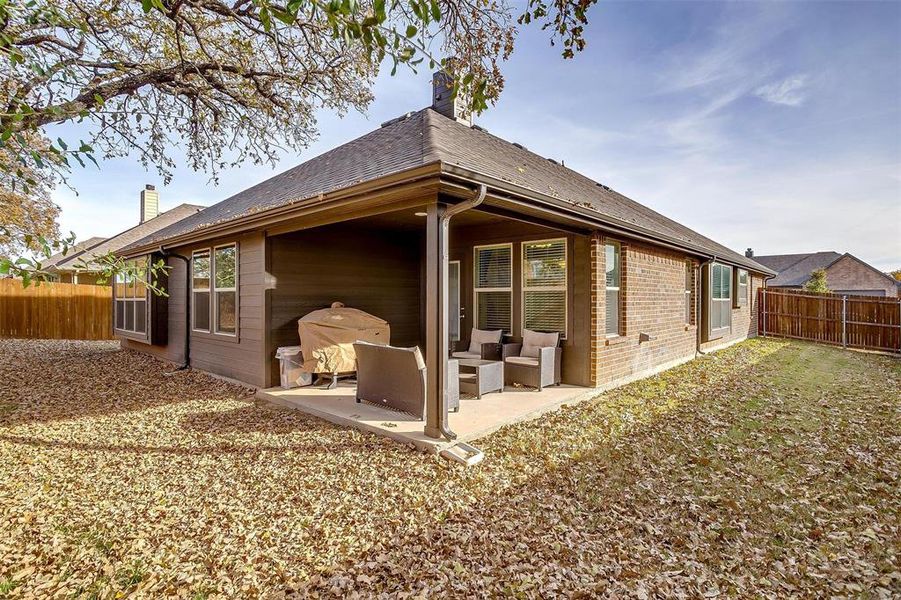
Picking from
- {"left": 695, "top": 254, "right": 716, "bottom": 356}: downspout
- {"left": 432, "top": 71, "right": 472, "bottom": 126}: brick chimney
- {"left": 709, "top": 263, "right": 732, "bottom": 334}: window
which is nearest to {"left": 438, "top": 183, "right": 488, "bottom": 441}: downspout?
{"left": 432, "top": 71, "right": 472, "bottom": 126}: brick chimney

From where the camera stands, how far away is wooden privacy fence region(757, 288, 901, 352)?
1281cm

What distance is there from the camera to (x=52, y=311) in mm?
15523

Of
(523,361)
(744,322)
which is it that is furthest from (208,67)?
(744,322)

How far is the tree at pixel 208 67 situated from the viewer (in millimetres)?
3990

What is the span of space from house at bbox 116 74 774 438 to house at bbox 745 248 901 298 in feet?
102

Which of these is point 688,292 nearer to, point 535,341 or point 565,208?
point 535,341

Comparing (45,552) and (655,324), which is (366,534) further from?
(655,324)

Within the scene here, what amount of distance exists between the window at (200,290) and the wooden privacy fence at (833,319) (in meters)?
17.9

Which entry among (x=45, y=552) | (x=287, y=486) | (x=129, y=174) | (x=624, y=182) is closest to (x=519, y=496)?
(x=287, y=486)

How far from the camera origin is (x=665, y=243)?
8.64m

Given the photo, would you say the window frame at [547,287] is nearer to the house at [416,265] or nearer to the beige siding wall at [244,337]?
the house at [416,265]

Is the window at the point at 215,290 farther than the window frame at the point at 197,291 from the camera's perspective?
No

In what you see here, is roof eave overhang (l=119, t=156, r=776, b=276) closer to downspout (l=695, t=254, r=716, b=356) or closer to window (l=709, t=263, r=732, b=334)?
downspout (l=695, t=254, r=716, b=356)

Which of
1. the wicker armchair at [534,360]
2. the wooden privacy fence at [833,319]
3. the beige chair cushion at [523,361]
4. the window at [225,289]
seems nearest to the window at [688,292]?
the wicker armchair at [534,360]
